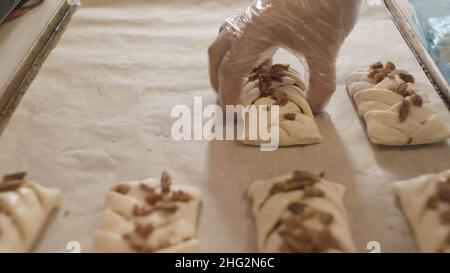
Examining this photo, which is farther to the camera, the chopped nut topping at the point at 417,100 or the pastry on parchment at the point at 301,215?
the chopped nut topping at the point at 417,100

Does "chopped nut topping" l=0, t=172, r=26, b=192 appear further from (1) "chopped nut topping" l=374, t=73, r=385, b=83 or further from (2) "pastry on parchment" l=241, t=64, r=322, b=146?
(1) "chopped nut topping" l=374, t=73, r=385, b=83

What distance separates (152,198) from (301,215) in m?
0.35

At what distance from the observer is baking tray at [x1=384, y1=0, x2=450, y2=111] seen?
4.57ft

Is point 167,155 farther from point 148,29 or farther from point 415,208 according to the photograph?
point 148,29

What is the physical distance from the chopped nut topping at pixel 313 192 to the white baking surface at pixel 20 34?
1.06m

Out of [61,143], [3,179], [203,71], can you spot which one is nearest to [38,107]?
[61,143]

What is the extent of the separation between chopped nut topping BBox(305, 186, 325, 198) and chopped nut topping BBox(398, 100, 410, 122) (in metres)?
0.41

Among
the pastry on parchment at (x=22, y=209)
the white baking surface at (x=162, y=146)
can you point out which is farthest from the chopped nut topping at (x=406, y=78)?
the pastry on parchment at (x=22, y=209)

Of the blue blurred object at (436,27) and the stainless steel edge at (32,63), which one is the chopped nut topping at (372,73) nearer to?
the blue blurred object at (436,27)

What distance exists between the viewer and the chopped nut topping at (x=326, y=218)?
92 centimetres

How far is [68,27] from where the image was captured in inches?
70.7

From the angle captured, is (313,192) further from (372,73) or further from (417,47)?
(417,47)

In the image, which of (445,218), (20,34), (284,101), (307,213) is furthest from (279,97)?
(20,34)

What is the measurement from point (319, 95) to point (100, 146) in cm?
68
